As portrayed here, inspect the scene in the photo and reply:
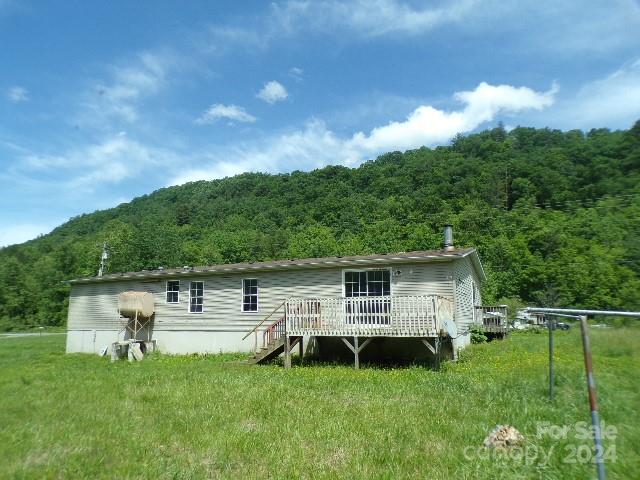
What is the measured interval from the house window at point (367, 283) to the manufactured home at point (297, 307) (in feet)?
0.12

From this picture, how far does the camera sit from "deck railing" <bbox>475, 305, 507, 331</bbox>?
2162 cm

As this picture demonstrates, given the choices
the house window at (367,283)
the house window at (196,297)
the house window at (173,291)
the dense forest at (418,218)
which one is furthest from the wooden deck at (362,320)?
the dense forest at (418,218)

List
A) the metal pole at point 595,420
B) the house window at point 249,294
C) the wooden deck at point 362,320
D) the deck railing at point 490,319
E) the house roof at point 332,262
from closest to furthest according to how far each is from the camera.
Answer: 1. the metal pole at point 595,420
2. the wooden deck at point 362,320
3. the house roof at point 332,262
4. the house window at point 249,294
5. the deck railing at point 490,319

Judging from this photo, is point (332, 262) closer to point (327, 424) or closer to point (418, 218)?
point (327, 424)

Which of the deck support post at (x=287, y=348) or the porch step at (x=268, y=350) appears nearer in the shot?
the deck support post at (x=287, y=348)

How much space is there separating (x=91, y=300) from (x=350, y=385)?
675 inches

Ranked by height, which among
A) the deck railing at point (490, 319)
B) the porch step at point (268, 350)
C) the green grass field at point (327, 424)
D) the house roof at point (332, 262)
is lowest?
the green grass field at point (327, 424)

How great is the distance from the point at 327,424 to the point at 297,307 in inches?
308

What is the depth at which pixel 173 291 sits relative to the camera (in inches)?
773

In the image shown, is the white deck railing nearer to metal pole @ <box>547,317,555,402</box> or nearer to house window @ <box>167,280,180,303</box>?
metal pole @ <box>547,317,555,402</box>

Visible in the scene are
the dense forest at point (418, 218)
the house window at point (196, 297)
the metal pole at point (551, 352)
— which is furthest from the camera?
the dense forest at point (418, 218)

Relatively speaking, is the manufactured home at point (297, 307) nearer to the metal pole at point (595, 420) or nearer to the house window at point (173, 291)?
the house window at point (173, 291)

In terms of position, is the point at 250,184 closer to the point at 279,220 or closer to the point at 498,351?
the point at 279,220

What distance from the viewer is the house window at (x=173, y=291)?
19531 millimetres
